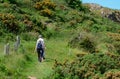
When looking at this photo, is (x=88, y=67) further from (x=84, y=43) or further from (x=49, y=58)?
(x=84, y=43)

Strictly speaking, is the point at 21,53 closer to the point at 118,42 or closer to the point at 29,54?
the point at 29,54

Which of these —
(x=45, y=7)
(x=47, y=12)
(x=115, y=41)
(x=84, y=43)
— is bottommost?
(x=115, y=41)

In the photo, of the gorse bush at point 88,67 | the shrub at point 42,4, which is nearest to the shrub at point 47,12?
the shrub at point 42,4

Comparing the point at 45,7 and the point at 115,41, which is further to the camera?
the point at 45,7

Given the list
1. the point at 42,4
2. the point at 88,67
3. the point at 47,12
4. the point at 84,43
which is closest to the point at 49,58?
the point at 84,43

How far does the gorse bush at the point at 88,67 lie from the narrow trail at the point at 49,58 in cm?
129

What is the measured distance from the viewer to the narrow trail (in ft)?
71.5

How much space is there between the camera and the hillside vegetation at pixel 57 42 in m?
19.7

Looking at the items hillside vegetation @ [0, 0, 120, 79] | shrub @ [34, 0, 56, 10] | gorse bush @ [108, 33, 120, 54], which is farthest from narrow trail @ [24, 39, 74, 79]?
shrub @ [34, 0, 56, 10]

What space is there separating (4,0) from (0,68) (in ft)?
72.2

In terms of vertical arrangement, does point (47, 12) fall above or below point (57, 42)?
above

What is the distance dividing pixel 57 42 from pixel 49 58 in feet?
22.8

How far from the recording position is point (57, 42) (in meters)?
34.0

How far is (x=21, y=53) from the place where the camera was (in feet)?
83.4
